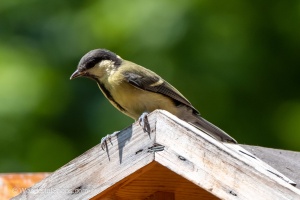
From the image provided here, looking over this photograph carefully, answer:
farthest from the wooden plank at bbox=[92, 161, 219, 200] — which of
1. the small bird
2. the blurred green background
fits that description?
the blurred green background

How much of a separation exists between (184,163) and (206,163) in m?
0.07

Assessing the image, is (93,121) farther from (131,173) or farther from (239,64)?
(131,173)

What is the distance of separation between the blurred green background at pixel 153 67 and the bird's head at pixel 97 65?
205cm

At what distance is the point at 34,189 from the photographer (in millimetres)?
3367

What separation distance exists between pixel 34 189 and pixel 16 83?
12.2 ft

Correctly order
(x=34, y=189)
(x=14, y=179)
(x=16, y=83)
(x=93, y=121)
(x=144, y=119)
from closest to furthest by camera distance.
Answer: (x=144, y=119) < (x=34, y=189) < (x=14, y=179) < (x=16, y=83) < (x=93, y=121)

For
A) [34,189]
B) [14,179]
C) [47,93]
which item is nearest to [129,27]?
[47,93]

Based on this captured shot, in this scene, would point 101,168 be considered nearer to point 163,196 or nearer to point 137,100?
point 163,196

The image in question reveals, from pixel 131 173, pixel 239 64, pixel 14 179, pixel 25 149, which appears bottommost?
pixel 131 173

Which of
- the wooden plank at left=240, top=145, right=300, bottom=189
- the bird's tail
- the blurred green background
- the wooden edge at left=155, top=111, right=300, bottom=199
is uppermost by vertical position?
the blurred green background

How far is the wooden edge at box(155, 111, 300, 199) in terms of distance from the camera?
3035 mm

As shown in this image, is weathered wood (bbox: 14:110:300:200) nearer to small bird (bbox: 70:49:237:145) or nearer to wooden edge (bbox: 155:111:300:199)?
wooden edge (bbox: 155:111:300:199)

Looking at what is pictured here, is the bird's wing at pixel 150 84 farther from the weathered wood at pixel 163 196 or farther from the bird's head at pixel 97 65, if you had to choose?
the weathered wood at pixel 163 196

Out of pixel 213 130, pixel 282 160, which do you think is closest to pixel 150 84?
pixel 213 130
